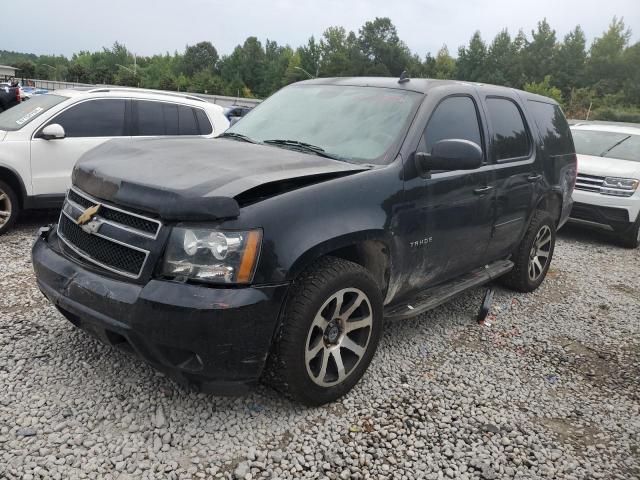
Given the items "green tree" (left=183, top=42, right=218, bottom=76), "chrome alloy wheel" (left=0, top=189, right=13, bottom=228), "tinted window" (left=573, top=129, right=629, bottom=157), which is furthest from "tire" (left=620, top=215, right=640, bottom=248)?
"green tree" (left=183, top=42, right=218, bottom=76)

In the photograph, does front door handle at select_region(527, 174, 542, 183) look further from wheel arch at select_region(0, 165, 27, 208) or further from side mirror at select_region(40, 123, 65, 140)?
wheel arch at select_region(0, 165, 27, 208)

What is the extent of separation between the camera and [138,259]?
2.56m

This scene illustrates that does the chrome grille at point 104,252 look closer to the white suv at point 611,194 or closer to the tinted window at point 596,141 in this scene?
the white suv at point 611,194

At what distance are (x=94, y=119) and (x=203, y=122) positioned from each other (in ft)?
4.76

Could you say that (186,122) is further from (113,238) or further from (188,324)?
(188,324)

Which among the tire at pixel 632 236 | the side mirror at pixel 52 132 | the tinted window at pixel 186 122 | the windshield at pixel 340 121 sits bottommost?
the tire at pixel 632 236

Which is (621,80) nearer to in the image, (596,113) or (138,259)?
(596,113)

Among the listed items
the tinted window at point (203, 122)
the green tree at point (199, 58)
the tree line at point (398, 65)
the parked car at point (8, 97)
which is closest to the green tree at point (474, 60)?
the tree line at point (398, 65)

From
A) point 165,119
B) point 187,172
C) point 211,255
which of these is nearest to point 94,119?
point 165,119

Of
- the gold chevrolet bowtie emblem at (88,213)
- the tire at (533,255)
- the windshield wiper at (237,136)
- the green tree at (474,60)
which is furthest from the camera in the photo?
the green tree at (474,60)

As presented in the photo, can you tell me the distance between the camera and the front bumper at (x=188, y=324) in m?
2.42

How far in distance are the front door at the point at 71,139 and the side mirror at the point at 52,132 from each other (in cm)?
6

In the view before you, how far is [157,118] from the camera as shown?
693 cm

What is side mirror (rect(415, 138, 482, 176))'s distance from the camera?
10.7ft
